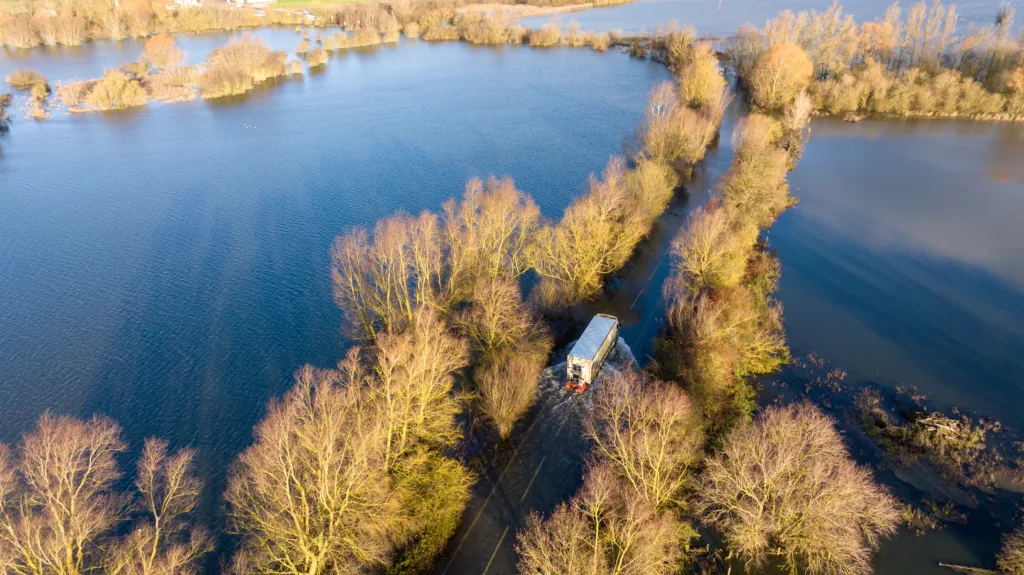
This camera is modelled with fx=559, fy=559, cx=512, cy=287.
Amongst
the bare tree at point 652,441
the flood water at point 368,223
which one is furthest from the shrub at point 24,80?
the bare tree at point 652,441

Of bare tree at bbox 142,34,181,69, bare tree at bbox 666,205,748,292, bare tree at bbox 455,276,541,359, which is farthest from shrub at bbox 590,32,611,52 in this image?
bare tree at bbox 455,276,541,359

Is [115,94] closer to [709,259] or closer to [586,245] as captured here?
[586,245]

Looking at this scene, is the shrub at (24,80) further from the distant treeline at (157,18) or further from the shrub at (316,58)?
the shrub at (316,58)

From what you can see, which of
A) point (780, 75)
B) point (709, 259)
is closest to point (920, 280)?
point (709, 259)

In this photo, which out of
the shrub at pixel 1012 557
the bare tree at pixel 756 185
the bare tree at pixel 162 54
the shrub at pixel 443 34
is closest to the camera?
the shrub at pixel 1012 557

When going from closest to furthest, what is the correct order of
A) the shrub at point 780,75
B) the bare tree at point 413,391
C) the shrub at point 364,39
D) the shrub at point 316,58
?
1. the bare tree at point 413,391
2. the shrub at point 780,75
3. the shrub at point 316,58
4. the shrub at point 364,39
